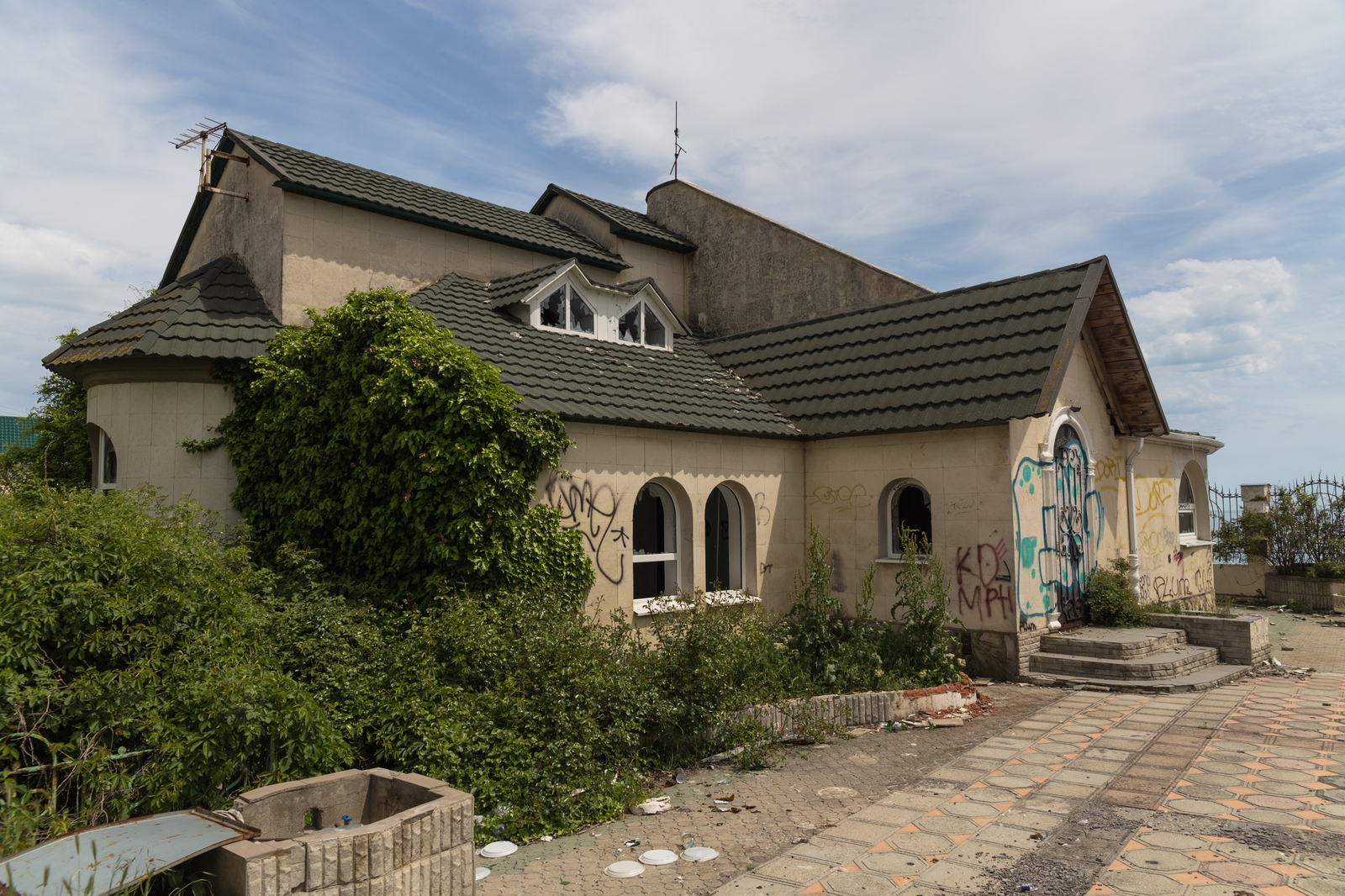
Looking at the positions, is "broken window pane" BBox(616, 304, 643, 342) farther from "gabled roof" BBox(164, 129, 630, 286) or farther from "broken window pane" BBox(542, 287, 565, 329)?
"gabled roof" BBox(164, 129, 630, 286)

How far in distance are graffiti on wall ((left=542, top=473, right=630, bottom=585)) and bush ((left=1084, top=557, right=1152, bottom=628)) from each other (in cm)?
799

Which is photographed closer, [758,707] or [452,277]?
[758,707]

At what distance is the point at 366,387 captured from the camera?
10.1m

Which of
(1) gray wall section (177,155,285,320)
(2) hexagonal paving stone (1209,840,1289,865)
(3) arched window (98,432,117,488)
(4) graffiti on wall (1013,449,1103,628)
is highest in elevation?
(1) gray wall section (177,155,285,320)

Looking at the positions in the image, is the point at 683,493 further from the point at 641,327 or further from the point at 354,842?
the point at 354,842

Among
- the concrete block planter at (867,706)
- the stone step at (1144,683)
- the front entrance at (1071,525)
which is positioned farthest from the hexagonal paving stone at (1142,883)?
the front entrance at (1071,525)

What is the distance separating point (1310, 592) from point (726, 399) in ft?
57.0

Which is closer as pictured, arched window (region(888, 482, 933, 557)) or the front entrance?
the front entrance

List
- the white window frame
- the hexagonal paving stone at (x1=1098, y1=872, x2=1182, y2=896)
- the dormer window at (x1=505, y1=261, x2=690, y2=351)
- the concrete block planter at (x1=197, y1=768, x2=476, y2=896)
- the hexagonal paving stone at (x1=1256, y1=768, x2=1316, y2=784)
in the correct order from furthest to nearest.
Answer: the dormer window at (x1=505, y1=261, x2=690, y2=351) < the white window frame < the hexagonal paving stone at (x1=1256, y1=768, x2=1316, y2=784) < the hexagonal paving stone at (x1=1098, y1=872, x2=1182, y2=896) < the concrete block planter at (x1=197, y1=768, x2=476, y2=896)

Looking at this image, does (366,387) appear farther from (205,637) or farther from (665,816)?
(665,816)

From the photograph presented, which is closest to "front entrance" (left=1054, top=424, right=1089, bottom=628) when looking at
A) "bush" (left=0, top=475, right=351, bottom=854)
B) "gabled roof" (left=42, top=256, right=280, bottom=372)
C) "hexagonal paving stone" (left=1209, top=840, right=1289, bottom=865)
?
"hexagonal paving stone" (left=1209, top=840, right=1289, bottom=865)

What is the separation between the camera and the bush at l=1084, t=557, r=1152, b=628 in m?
13.1

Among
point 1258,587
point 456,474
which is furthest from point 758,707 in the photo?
point 1258,587

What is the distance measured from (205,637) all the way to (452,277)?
996 centimetres
